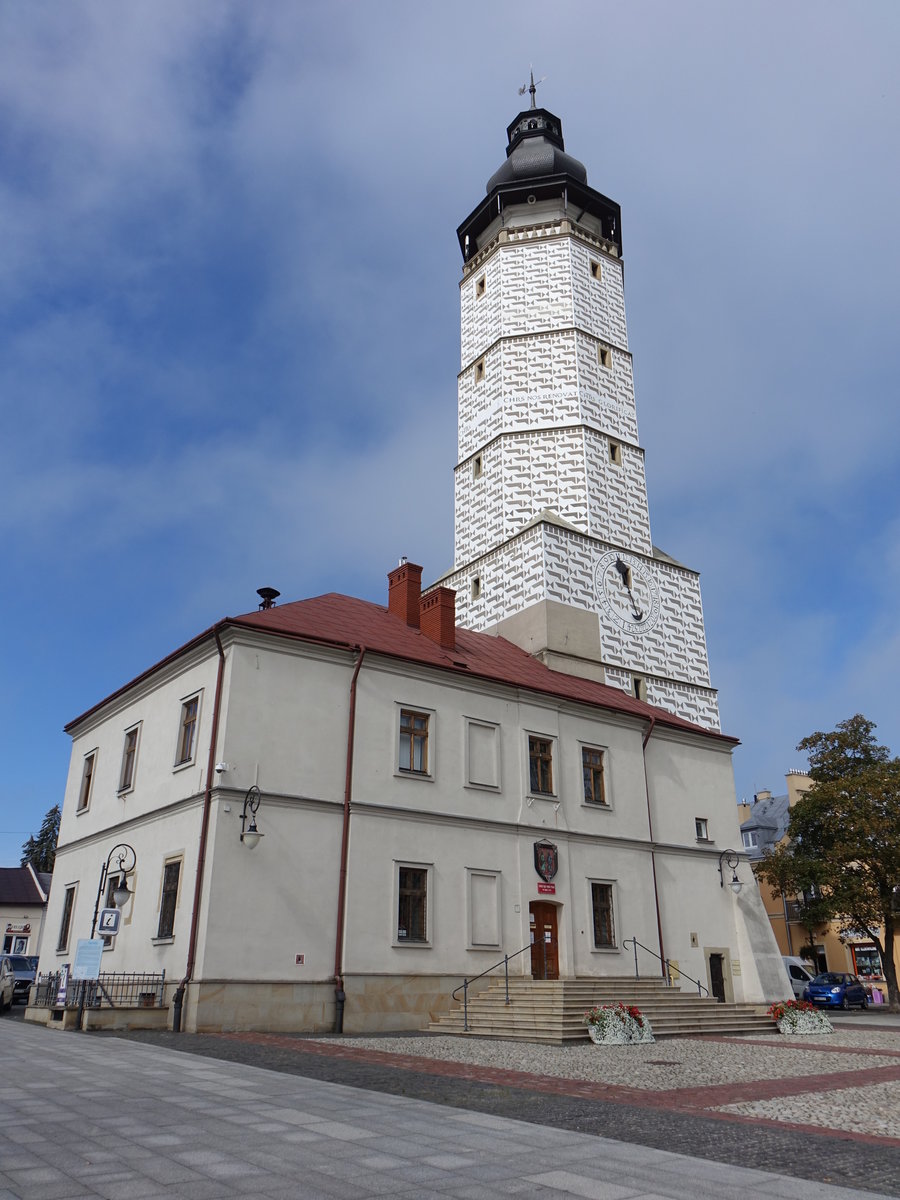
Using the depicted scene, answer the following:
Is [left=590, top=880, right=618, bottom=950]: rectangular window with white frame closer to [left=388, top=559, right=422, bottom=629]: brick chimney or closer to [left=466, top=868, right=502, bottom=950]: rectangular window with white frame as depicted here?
[left=466, top=868, right=502, bottom=950]: rectangular window with white frame

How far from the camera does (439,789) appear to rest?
2148cm

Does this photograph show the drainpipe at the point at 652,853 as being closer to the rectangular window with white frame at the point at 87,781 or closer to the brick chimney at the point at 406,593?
the brick chimney at the point at 406,593

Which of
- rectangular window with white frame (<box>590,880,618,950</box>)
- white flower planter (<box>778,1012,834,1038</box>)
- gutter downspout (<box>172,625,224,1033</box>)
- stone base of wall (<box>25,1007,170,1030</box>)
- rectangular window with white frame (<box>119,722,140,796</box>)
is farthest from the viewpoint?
rectangular window with white frame (<box>590,880,618,950</box>)

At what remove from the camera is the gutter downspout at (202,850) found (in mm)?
17125

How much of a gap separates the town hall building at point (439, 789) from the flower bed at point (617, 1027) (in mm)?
3882

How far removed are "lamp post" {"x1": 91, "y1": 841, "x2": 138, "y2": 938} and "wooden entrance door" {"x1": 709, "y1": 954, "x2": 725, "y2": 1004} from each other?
612 inches

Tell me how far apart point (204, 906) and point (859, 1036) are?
547 inches

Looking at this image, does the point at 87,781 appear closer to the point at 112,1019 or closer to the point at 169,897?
the point at 169,897

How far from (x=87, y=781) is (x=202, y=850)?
956 centimetres

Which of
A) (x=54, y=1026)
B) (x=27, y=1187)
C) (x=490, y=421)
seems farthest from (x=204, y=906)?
(x=490, y=421)

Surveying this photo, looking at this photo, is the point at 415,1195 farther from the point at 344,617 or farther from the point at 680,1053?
the point at 344,617

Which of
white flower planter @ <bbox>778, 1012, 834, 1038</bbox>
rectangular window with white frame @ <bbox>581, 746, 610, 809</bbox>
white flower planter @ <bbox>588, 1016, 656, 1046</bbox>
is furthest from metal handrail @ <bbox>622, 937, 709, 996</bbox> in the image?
white flower planter @ <bbox>588, 1016, 656, 1046</bbox>

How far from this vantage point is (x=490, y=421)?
121 ft

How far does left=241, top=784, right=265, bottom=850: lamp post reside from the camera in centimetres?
1777
